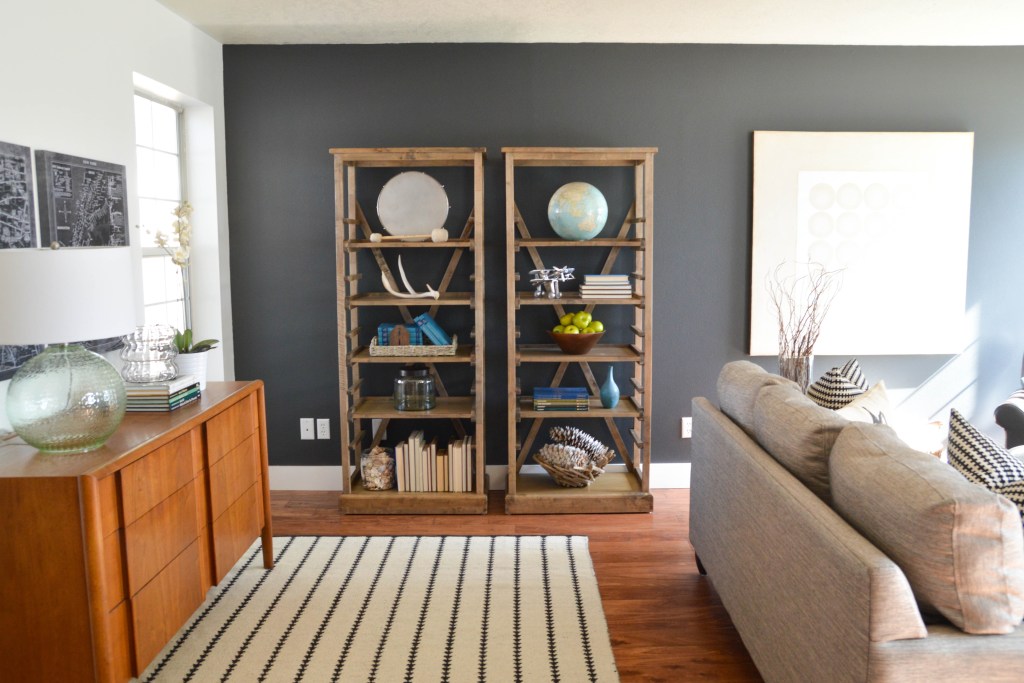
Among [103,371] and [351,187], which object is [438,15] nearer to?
[351,187]

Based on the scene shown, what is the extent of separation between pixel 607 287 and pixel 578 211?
408 mm

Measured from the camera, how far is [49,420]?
2.17m

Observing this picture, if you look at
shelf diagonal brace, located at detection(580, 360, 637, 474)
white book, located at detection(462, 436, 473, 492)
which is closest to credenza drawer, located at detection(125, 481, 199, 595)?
white book, located at detection(462, 436, 473, 492)

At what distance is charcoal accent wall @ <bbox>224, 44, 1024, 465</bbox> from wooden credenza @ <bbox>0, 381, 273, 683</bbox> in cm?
180

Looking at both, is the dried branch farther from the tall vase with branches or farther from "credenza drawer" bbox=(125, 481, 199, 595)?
"credenza drawer" bbox=(125, 481, 199, 595)

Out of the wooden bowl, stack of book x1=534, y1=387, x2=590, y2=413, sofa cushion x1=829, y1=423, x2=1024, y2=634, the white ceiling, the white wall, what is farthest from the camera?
stack of book x1=534, y1=387, x2=590, y2=413

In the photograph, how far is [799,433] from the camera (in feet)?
7.54

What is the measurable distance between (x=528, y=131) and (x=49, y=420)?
2.86m

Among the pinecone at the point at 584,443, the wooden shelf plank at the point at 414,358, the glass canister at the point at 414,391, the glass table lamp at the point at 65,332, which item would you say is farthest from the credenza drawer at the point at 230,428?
the pinecone at the point at 584,443

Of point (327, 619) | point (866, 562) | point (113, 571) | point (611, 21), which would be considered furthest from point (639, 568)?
point (611, 21)

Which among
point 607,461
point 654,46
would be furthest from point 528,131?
point 607,461

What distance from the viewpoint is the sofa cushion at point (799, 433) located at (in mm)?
2229

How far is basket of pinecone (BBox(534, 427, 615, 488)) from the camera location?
4180 mm

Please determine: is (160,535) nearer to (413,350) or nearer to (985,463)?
(413,350)
